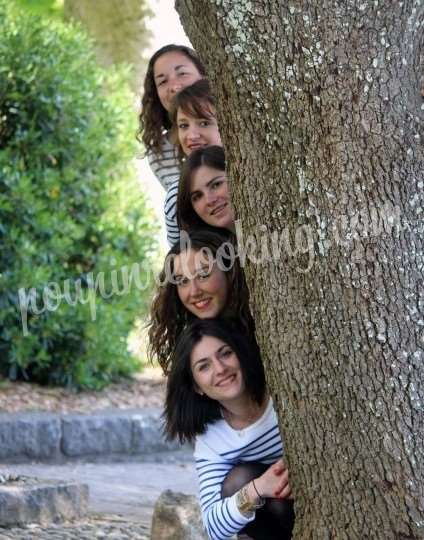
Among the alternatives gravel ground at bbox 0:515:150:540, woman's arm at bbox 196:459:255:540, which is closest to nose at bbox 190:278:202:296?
woman's arm at bbox 196:459:255:540

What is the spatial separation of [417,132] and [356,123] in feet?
0.51

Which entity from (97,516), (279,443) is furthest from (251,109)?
(97,516)

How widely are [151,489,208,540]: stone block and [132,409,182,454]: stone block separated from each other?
2.79 m

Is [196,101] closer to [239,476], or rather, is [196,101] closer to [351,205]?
[239,476]

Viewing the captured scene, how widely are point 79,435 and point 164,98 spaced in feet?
8.59

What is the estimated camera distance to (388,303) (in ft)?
10.1

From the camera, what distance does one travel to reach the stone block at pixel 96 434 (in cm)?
728

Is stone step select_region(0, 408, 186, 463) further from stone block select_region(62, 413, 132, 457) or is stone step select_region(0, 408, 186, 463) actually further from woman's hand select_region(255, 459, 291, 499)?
woman's hand select_region(255, 459, 291, 499)

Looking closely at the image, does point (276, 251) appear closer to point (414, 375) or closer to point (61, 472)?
point (414, 375)

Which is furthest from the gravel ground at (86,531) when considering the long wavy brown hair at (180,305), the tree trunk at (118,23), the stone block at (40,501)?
the tree trunk at (118,23)

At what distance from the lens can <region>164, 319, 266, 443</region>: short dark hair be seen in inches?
157

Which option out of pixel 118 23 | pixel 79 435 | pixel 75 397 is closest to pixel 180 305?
pixel 79 435

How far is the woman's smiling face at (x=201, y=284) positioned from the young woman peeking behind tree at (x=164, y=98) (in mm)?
1182

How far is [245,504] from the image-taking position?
3723 millimetres
